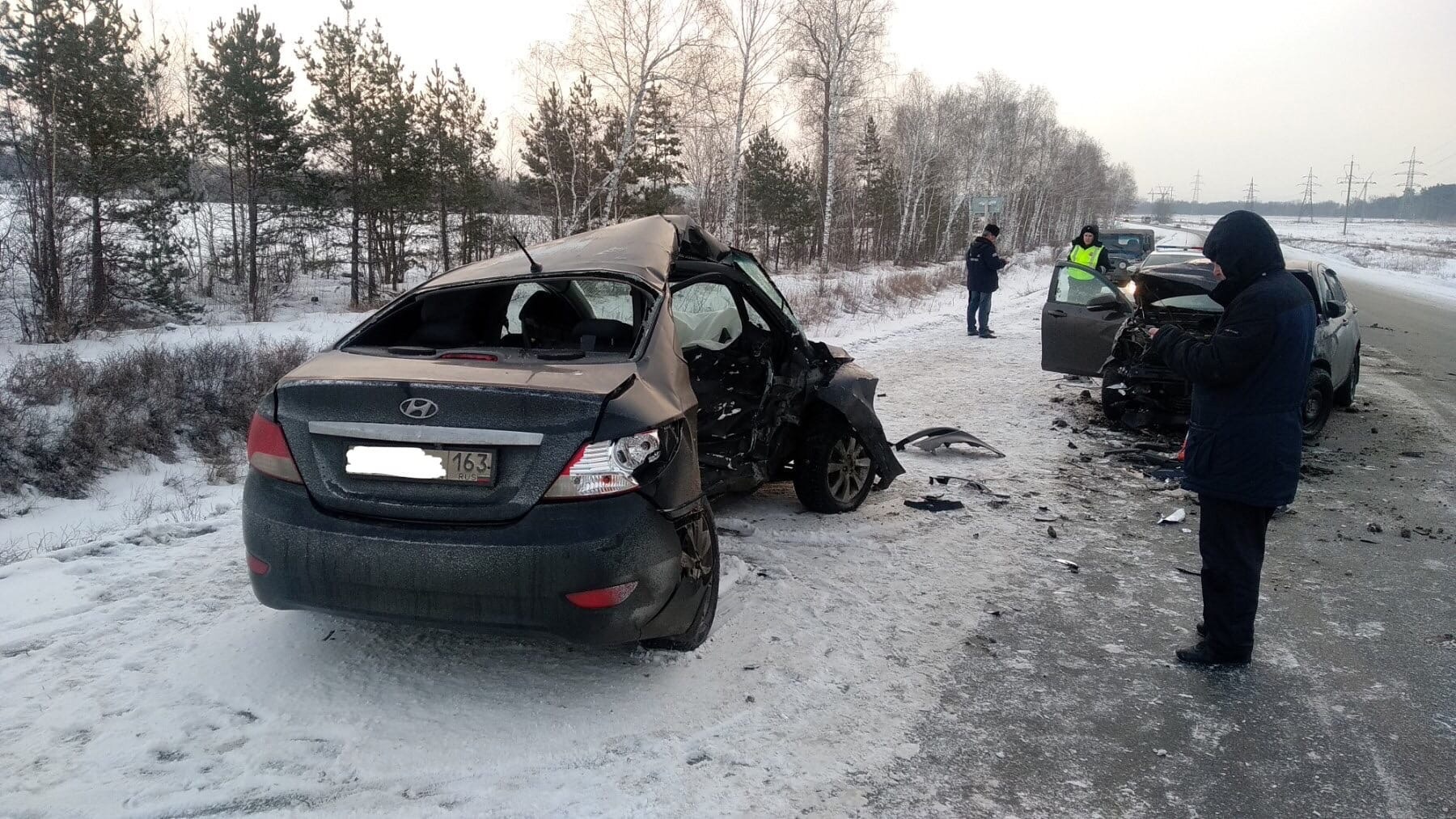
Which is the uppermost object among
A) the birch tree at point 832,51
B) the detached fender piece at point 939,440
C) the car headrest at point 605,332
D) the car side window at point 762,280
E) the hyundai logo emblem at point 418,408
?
the birch tree at point 832,51

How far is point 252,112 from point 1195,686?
2722cm

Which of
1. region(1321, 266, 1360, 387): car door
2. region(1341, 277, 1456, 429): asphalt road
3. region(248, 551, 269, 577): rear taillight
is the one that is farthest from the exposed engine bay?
region(248, 551, 269, 577): rear taillight

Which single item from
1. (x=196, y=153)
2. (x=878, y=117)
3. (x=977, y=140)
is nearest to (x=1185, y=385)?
(x=196, y=153)

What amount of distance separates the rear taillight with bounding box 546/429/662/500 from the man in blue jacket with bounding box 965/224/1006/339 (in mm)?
12351

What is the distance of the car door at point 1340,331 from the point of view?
7652 mm

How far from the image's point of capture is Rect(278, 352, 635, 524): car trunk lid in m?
2.55

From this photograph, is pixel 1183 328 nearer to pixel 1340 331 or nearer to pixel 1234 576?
pixel 1340 331

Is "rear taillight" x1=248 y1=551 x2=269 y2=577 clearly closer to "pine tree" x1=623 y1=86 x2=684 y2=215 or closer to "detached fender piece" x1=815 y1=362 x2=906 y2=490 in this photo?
"detached fender piece" x1=815 y1=362 x2=906 y2=490

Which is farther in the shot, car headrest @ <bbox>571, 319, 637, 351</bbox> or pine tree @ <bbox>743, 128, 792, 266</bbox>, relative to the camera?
pine tree @ <bbox>743, 128, 792, 266</bbox>

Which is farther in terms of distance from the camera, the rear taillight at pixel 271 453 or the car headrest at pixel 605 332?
the car headrest at pixel 605 332

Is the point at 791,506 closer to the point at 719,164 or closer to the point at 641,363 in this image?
the point at 641,363

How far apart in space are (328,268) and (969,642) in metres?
27.2

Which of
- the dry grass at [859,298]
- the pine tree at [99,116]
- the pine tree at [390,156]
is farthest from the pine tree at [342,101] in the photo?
the dry grass at [859,298]

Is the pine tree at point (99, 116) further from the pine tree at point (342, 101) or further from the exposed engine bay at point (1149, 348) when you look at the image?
the exposed engine bay at point (1149, 348)
